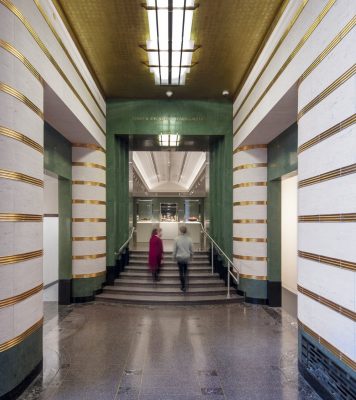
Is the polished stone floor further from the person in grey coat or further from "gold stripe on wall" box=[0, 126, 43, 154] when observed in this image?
"gold stripe on wall" box=[0, 126, 43, 154]

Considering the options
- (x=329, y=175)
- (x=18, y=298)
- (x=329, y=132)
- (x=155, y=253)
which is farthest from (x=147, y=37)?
(x=155, y=253)

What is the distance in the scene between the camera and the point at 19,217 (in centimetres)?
314

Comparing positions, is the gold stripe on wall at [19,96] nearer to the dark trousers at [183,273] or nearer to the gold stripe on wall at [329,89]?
the gold stripe on wall at [329,89]

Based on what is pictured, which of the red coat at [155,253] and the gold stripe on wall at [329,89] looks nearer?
the gold stripe on wall at [329,89]

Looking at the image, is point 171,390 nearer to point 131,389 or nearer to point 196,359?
point 131,389

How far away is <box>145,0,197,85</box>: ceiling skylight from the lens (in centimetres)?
403

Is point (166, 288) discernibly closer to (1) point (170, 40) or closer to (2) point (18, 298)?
(2) point (18, 298)

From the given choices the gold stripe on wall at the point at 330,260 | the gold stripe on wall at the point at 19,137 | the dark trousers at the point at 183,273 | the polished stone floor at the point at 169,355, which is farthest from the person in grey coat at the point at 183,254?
the gold stripe on wall at the point at 19,137

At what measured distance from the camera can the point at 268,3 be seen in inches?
166

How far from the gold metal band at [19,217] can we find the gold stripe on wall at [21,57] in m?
1.49

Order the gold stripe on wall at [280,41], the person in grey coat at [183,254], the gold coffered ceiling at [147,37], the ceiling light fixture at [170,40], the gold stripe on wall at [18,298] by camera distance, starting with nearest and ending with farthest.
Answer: the gold stripe on wall at [18,298] → the gold stripe on wall at [280,41] → the ceiling light fixture at [170,40] → the gold coffered ceiling at [147,37] → the person in grey coat at [183,254]

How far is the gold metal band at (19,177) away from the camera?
116 inches

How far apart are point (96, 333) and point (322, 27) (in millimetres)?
4953

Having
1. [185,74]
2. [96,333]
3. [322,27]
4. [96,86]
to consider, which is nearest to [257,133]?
[185,74]
